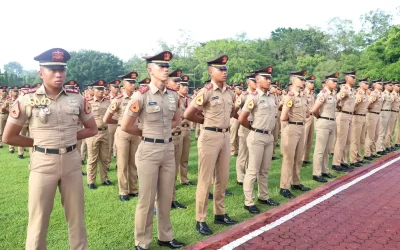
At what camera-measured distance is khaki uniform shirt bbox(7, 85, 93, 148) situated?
329 centimetres

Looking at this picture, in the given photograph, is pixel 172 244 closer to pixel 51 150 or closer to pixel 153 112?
pixel 153 112

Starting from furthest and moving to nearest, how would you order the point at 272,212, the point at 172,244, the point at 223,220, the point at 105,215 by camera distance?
the point at 272,212, the point at 105,215, the point at 223,220, the point at 172,244

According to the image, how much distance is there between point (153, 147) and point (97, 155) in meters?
3.33

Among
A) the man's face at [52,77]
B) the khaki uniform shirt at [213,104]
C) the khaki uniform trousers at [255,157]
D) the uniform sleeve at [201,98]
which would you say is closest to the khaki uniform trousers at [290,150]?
the khaki uniform trousers at [255,157]

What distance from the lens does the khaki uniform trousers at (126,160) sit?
20.5ft

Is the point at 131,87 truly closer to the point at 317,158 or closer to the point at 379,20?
the point at 317,158

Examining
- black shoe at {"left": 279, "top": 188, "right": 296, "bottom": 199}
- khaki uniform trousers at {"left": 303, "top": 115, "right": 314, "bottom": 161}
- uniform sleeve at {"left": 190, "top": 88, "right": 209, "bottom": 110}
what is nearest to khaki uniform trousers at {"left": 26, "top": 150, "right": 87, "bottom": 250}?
uniform sleeve at {"left": 190, "top": 88, "right": 209, "bottom": 110}

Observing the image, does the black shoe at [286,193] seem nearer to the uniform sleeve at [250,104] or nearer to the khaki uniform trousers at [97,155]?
the uniform sleeve at [250,104]

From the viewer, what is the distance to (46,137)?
3.31m

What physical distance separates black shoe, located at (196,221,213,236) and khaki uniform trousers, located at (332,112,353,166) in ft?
16.0

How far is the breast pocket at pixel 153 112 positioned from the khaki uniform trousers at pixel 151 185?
0.28 metres

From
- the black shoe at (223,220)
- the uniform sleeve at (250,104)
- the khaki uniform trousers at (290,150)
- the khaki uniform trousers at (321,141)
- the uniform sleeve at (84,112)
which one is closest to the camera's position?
the uniform sleeve at (84,112)

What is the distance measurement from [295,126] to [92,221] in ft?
12.5

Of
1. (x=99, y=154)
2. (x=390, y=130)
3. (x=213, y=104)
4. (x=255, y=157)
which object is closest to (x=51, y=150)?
(x=213, y=104)
